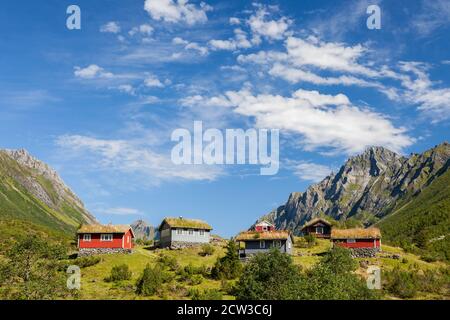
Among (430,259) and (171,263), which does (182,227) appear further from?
(430,259)

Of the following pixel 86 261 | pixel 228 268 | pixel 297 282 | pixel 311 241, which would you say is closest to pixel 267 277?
pixel 297 282

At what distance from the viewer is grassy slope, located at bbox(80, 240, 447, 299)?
5284cm

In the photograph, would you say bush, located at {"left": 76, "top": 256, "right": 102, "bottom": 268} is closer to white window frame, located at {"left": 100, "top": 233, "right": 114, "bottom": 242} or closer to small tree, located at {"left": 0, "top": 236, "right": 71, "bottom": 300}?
small tree, located at {"left": 0, "top": 236, "right": 71, "bottom": 300}

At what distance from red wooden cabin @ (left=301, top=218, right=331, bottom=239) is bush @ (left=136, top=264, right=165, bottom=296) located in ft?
144

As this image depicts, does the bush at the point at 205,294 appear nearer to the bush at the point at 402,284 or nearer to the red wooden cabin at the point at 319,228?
the bush at the point at 402,284

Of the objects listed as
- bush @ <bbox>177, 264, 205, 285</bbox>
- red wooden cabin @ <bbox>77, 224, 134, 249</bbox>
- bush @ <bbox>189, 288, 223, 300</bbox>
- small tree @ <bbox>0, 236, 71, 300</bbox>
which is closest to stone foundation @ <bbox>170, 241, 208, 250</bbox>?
red wooden cabin @ <bbox>77, 224, 134, 249</bbox>

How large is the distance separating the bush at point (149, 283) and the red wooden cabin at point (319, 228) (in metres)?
43.9

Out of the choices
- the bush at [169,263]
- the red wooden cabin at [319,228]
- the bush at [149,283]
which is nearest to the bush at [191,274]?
the bush at [169,263]


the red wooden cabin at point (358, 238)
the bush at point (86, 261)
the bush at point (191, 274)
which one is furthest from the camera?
the red wooden cabin at point (358, 238)

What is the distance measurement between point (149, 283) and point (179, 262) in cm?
→ 1525

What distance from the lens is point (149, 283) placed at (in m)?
53.3

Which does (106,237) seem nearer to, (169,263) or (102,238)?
(102,238)

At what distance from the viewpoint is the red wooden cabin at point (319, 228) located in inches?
3644

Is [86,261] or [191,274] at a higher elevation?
[86,261]
